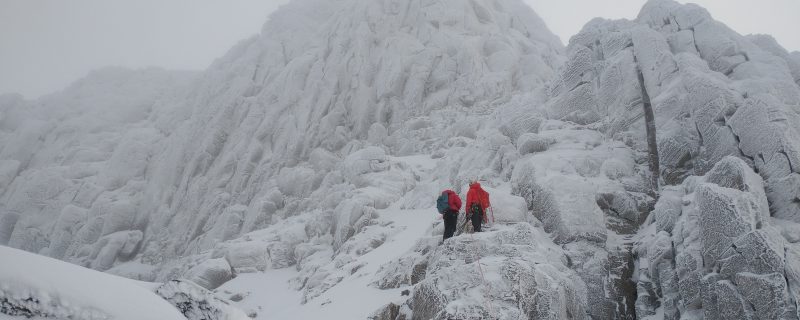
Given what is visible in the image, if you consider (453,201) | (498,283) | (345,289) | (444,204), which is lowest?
(345,289)

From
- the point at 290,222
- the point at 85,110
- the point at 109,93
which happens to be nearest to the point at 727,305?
the point at 290,222

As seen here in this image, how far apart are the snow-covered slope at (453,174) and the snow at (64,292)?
1.70 m

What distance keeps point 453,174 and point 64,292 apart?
82.7 feet

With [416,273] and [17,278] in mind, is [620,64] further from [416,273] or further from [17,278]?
[17,278]

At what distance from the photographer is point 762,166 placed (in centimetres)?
1556

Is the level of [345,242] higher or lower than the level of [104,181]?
higher

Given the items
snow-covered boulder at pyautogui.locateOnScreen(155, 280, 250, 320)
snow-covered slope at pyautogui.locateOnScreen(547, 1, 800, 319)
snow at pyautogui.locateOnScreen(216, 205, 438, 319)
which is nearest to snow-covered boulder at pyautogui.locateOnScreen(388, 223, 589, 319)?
snow at pyautogui.locateOnScreen(216, 205, 438, 319)

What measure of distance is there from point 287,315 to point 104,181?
5482 cm

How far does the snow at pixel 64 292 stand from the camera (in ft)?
18.1

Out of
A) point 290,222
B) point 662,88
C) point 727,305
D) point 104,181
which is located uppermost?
point 662,88

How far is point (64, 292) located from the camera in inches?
228

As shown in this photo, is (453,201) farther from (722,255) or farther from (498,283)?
(722,255)

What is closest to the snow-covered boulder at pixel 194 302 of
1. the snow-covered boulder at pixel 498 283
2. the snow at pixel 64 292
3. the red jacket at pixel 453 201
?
the snow at pixel 64 292

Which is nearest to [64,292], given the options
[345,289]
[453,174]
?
[345,289]
